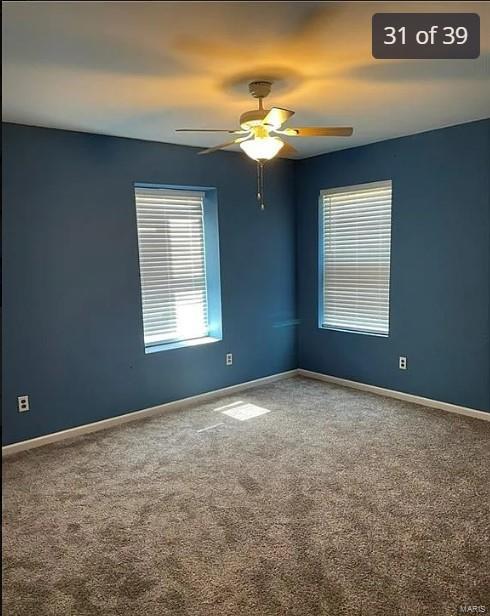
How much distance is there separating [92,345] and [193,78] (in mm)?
2275

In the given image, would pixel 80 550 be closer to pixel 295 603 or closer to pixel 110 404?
pixel 295 603

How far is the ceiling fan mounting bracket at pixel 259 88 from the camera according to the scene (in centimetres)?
258

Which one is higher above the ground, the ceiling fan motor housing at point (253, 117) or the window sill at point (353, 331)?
the ceiling fan motor housing at point (253, 117)

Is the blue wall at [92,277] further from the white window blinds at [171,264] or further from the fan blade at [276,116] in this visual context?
the fan blade at [276,116]

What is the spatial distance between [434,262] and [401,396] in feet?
4.30

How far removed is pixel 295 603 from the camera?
197 cm

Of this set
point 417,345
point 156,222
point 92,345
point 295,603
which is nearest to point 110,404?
point 92,345

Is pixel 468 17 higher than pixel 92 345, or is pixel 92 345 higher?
pixel 468 17

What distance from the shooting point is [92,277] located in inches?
149

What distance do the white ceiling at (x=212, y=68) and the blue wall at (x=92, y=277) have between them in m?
0.34

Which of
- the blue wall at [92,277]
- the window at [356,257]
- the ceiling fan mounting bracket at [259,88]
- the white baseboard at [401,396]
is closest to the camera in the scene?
the ceiling fan mounting bracket at [259,88]

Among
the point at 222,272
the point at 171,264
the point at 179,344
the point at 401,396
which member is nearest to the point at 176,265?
the point at 171,264

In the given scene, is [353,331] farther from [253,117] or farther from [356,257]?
[253,117]

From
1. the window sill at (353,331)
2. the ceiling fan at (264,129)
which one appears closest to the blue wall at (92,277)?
the window sill at (353,331)
